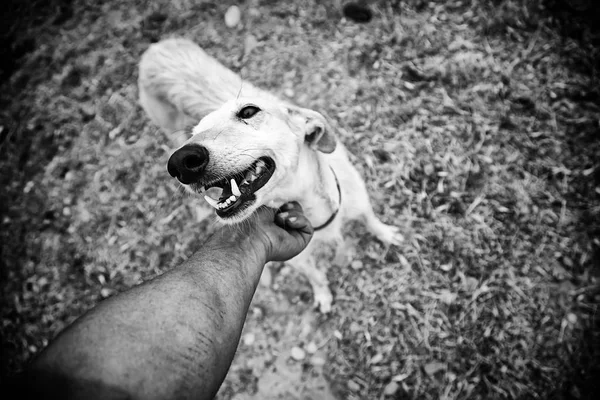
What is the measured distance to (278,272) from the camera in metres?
3.47

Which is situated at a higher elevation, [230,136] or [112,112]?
[230,136]

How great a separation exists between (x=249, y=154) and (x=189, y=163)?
0.34 meters

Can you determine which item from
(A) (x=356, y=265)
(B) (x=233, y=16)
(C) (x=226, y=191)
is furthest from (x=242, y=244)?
(B) (x=233, y=16)

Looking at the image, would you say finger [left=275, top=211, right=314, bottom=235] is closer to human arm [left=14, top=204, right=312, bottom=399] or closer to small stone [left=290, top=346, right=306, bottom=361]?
human arm [left=14, top=204, right=312, bottom=399]

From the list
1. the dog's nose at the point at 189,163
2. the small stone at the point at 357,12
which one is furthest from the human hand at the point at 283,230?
the small stone at the point at 357,12

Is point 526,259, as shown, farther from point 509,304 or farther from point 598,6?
point 598,6

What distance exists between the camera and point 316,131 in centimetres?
231

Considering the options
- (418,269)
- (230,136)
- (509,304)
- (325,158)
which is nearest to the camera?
(230,136)

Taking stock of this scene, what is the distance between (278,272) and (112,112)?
2.99 metres

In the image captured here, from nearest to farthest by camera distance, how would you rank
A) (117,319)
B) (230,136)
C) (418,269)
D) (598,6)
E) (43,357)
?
1. (43,357)
2. (117,319)
3. (230,136)
4. (418,269)
5. (598,6)

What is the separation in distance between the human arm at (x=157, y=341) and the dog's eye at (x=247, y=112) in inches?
35.8

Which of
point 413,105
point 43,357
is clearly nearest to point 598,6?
point 413,105

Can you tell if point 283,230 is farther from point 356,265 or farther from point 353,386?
point 353,386

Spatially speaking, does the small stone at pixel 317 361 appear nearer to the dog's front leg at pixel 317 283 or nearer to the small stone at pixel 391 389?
the dog's front leg at pixel 317 283
